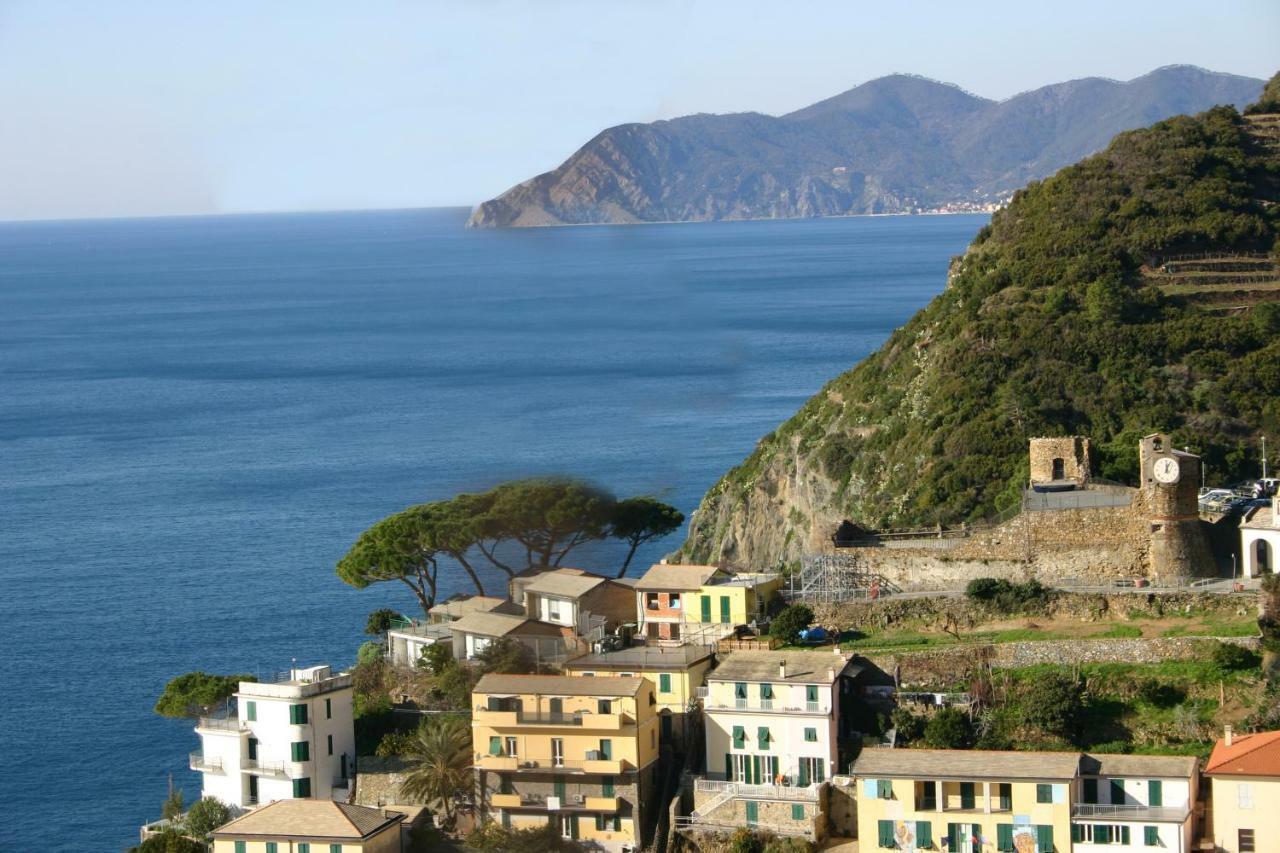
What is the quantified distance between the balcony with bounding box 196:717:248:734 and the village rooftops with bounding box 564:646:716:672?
6.48 meters

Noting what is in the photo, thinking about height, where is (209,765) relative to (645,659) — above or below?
below

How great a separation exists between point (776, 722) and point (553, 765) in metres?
4.26

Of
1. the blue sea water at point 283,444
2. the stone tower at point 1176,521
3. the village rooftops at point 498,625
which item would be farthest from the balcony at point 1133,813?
the blue sea water at point 283,444

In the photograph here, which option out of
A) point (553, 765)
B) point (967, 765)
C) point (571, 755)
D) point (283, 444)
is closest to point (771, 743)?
point (571, 755)

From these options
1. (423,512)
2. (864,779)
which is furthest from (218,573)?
(864,779)

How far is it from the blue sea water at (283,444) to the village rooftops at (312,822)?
971 cm

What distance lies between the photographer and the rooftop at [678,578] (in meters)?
43.2

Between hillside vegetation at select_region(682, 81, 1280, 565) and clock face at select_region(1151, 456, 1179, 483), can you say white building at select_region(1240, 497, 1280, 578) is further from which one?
hillside vegetation at select_region(682, 81, 1280, 565)

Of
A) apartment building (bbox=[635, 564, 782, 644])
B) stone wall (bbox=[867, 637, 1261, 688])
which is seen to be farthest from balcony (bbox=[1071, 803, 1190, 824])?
apartment building (bbox=[635, 564, 782, 644])

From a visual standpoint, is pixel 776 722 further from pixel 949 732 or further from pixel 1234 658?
pixel 1234 658

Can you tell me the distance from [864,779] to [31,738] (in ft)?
89.1

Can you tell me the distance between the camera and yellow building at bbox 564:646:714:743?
39.3 metres

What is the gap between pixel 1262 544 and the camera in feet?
133

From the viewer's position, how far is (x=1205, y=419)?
194 ft
